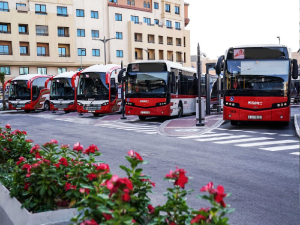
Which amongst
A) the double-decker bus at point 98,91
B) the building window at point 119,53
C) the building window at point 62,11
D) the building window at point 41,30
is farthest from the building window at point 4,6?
the double-decker bus at point 98,91

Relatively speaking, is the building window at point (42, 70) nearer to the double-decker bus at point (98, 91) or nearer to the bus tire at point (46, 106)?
the bus tire at point (46, 106)

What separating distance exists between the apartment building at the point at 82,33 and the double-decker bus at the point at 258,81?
38.0 m

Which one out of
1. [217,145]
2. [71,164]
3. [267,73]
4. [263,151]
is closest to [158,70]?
[267,73]

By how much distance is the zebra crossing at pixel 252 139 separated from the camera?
1238cm

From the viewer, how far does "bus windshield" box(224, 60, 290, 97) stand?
1669 centimetres

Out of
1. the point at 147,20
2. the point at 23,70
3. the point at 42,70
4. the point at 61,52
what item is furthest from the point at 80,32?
the point at 147,20

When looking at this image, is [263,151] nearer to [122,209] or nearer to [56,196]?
[56,196]

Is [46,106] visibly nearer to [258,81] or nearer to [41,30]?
[41,30]

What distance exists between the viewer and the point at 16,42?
57.6 metres

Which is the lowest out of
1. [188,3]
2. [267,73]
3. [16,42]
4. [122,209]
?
[122,209]

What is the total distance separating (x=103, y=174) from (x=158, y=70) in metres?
20.1

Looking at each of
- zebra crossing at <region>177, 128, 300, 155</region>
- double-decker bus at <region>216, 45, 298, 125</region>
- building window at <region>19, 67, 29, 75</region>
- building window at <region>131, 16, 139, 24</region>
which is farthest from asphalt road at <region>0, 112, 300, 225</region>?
building window at <region>131, 16, 139, 24</region>

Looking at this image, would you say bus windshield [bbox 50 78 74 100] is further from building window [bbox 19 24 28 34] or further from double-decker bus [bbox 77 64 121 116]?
building window [bbox 19 24 28 34]

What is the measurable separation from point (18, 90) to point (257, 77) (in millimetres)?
26904
